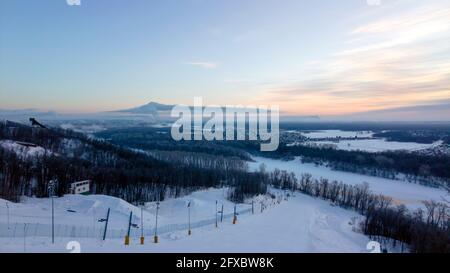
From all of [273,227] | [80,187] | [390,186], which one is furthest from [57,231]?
[390,186]

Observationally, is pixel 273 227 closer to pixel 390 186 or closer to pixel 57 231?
pixel 57 231

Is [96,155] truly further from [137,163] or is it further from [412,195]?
[412,195]

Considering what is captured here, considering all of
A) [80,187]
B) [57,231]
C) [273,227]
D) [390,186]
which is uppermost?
[57,231]

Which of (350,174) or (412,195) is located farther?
(350,174)

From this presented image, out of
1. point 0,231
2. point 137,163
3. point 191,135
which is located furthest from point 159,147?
point 0,231

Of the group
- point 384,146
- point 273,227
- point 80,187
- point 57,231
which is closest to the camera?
point 57,231

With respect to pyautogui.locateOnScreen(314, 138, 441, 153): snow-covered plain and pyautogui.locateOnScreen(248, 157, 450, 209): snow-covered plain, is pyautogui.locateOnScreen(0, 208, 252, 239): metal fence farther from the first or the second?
pyautogui.locateOnScreen(314, 138, 441, 153): snow-covered plain

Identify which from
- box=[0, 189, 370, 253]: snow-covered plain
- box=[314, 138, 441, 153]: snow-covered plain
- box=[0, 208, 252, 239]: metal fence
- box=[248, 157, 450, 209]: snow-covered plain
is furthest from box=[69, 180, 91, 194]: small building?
box=[314, 138, 441, 153]: snow-covered plain

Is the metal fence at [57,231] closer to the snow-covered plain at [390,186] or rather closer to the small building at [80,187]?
the small building at [80,187]
